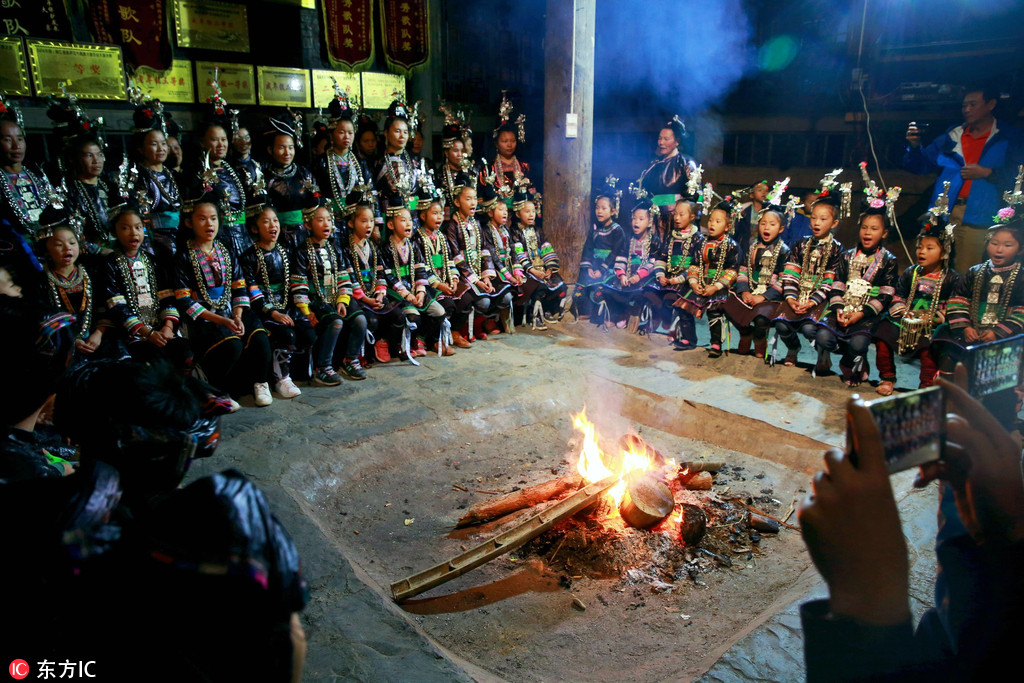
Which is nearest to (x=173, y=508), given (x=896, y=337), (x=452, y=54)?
(x=896, y=337)

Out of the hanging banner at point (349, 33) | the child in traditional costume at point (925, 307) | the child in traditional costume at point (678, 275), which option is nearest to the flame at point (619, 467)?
the child in traditional costume at point (925, 307)

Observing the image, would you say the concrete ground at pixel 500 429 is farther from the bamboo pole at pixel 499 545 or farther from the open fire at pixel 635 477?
the open fire at pixel 635 477

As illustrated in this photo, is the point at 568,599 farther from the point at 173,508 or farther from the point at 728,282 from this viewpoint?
the point at 728,282

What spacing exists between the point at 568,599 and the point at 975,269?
4.47 m

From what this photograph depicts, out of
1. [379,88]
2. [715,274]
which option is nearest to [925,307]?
[715,274]

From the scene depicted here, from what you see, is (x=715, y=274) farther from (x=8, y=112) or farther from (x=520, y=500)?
(x=8, y=112)

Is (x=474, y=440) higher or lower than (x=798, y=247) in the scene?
lower

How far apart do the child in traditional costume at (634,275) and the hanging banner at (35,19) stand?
6.21m

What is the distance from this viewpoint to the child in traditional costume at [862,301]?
5.81m

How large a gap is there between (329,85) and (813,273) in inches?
260

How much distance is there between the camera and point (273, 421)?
194 inches

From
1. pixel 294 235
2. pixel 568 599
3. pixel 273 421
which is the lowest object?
pixel 568 599

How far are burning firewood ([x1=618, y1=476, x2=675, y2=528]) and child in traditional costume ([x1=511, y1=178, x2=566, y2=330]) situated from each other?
Answer: 3.98 metres

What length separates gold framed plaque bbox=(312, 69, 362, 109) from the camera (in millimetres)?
8898
